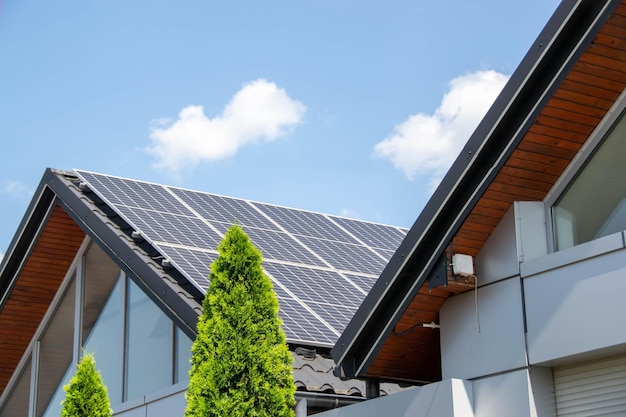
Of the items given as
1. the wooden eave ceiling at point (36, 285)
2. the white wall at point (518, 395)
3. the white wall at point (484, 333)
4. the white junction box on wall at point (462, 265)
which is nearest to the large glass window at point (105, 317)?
the wooden eave ceiling at point (36, 285)

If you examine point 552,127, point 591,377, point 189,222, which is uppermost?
point 189,222

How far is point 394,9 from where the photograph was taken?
20750 millimetres

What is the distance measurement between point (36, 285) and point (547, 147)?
38.0 ft

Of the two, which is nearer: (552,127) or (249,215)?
(552,127)

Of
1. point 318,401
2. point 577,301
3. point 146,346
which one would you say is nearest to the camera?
point 577,301

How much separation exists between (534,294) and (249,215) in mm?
8217

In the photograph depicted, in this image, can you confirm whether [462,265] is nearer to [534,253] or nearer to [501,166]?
[534,253]

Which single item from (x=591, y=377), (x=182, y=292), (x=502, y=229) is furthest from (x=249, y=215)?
(x=591, y=377)

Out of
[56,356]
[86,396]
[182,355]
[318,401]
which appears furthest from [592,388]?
[56,356]

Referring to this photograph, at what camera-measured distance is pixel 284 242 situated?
1659 centimetres

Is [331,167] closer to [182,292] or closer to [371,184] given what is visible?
[371,184]

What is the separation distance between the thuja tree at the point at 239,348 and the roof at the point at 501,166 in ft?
2.63

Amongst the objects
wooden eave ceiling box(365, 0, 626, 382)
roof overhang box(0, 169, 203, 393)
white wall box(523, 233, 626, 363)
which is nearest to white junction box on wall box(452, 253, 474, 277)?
wooden eave ceiling box(365, 0, 626, 382)

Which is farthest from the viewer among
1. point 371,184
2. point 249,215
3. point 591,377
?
point 371,184
